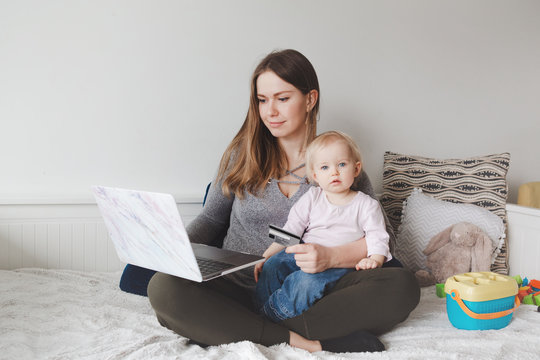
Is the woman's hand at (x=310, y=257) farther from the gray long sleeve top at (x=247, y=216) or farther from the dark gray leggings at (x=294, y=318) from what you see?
the gray long sleeve top at (x=247, y=216)

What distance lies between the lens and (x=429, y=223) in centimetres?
186

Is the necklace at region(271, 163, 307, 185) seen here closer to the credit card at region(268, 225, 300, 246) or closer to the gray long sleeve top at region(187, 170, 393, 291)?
the gray long sleeve top at region(187, 170, 393, 291)

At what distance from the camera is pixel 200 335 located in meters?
1.21

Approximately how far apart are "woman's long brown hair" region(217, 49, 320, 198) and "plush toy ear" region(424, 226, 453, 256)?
64 centimetres

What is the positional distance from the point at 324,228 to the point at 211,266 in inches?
15.1

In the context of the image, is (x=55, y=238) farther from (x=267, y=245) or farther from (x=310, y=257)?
(x=310, y=257)

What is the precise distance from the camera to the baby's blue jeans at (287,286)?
1.26 metres

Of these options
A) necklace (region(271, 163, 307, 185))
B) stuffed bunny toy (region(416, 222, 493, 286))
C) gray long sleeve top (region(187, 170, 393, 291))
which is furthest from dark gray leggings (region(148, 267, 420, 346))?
stuffed bunny toy (region(416, 222, 493, 286))

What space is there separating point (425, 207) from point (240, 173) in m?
0.79

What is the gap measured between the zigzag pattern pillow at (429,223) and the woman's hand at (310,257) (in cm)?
73

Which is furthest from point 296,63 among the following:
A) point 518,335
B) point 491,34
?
point 491,34

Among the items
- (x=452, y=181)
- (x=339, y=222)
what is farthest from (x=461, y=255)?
(x=339, y=222)

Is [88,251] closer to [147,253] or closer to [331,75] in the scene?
[147,253]

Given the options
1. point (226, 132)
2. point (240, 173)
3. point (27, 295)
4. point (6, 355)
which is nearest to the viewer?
point (6, 355)
